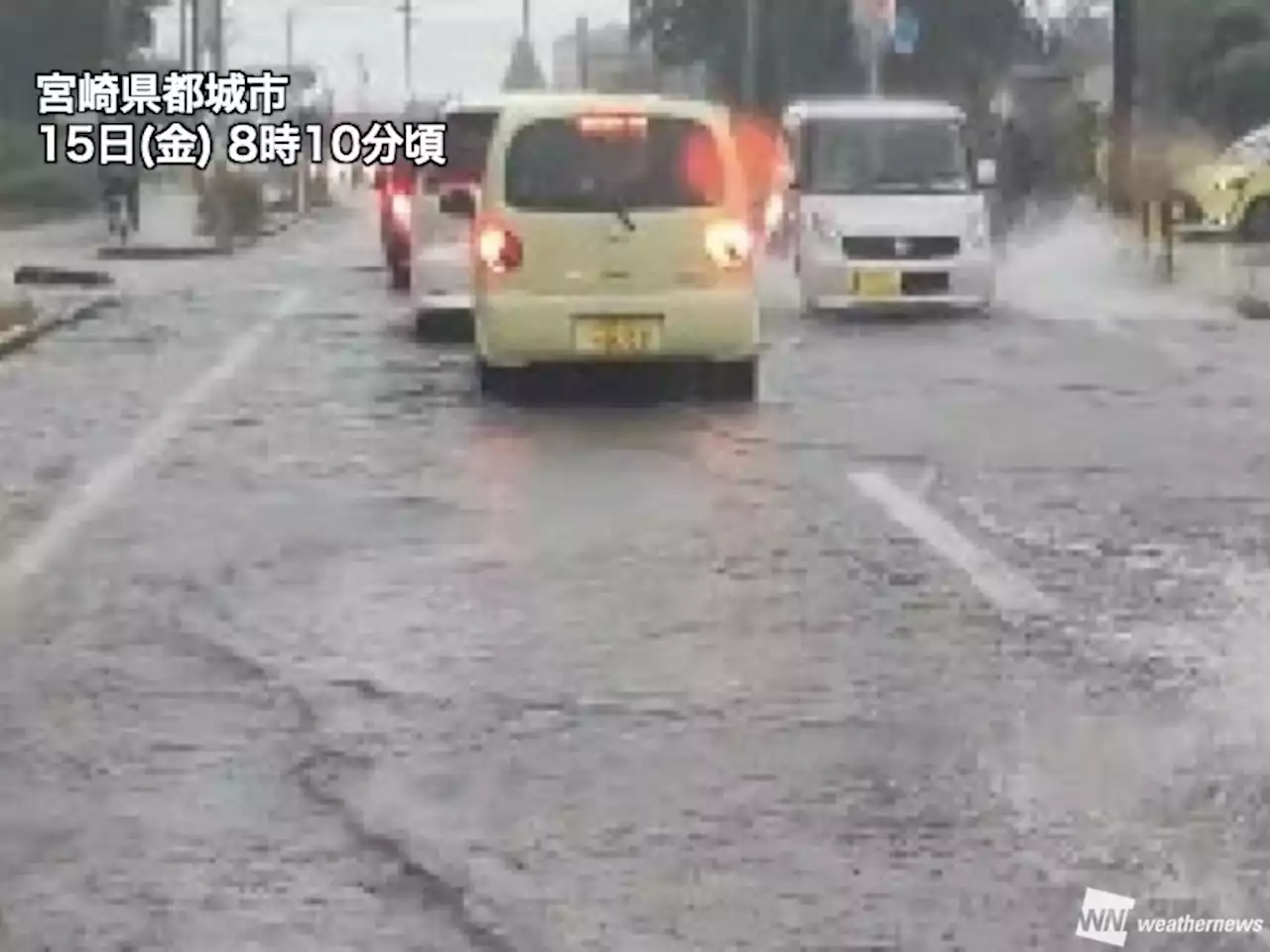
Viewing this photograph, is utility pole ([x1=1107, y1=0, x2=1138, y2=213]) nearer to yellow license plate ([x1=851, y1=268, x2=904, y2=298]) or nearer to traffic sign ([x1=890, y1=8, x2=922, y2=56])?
traffic sign ([x1=890, y1=8, x2=922, y2=56])

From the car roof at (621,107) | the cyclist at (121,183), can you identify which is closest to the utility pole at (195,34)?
the cyclist at (121,183)

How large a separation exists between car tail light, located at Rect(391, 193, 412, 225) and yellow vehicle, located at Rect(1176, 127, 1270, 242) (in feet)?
45.7

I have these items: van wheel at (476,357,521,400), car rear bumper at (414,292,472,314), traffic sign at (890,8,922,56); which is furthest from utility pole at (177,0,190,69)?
van wheel at (476,357,521,400)

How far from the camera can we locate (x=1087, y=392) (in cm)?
1873

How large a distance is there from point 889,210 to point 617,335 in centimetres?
848

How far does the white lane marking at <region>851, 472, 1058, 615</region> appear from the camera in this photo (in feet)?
34.1

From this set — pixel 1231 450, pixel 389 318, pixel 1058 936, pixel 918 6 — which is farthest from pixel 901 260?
pixel 918 6

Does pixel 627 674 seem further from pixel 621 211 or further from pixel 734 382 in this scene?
pixel 734 382

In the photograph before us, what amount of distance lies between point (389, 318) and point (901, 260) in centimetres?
452

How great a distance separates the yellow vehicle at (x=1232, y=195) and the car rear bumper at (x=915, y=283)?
14205mm

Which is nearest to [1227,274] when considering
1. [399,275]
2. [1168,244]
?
[1168,244]

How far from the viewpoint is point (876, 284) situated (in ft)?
83.5

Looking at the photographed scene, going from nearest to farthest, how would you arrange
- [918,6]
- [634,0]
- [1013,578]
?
[1013,578], [918,6], [634,0]

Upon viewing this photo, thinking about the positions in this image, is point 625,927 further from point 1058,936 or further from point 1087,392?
point 1087,392
